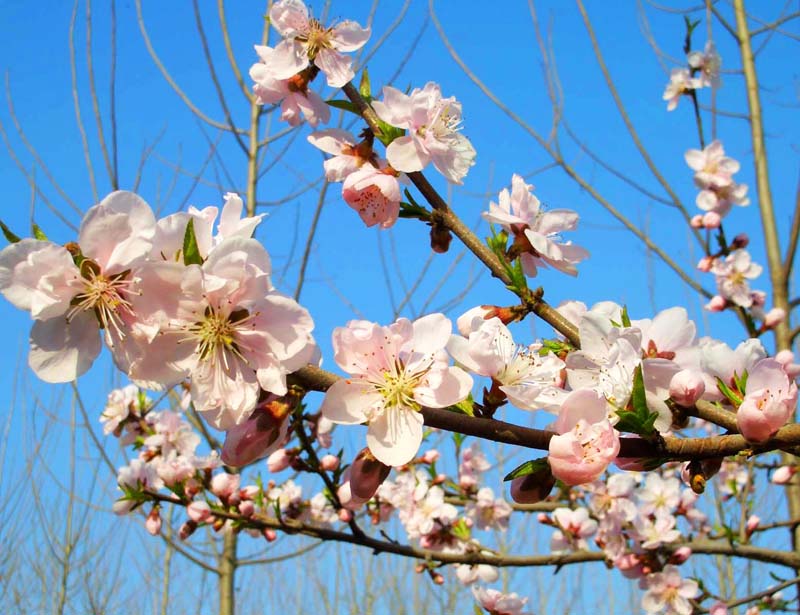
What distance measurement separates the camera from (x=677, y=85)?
408cm

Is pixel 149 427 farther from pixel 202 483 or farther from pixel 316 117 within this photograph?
pixel 316 117

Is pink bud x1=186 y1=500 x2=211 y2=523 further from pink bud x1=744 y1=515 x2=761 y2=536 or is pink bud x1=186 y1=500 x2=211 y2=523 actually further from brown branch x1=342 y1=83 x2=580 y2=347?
pink bud x1=744 y1=515 x2=761 y2=536

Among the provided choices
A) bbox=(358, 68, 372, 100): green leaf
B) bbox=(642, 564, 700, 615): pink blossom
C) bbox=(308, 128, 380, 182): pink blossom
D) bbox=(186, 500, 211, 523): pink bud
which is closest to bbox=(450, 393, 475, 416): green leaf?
bbox=(308, 128, 380, 182): pink blossom

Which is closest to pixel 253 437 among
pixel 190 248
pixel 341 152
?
pixel 190 248

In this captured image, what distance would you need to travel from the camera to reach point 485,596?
7.28 feet

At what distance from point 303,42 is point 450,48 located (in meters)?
2.74

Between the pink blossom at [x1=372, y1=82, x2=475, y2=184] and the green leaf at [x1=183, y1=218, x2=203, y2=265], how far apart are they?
57 centimetres

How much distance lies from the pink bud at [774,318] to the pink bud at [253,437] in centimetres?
273

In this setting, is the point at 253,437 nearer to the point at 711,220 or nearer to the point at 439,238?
the point at 439,238

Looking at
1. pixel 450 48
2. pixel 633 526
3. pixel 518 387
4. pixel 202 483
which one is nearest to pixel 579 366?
pixel 518 387

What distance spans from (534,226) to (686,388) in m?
0.54

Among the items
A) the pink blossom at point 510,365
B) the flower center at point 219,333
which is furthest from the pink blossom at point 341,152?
the flower center at point 219,333

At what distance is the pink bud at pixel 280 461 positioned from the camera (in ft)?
7.26

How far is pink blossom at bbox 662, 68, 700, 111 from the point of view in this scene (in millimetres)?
3949
